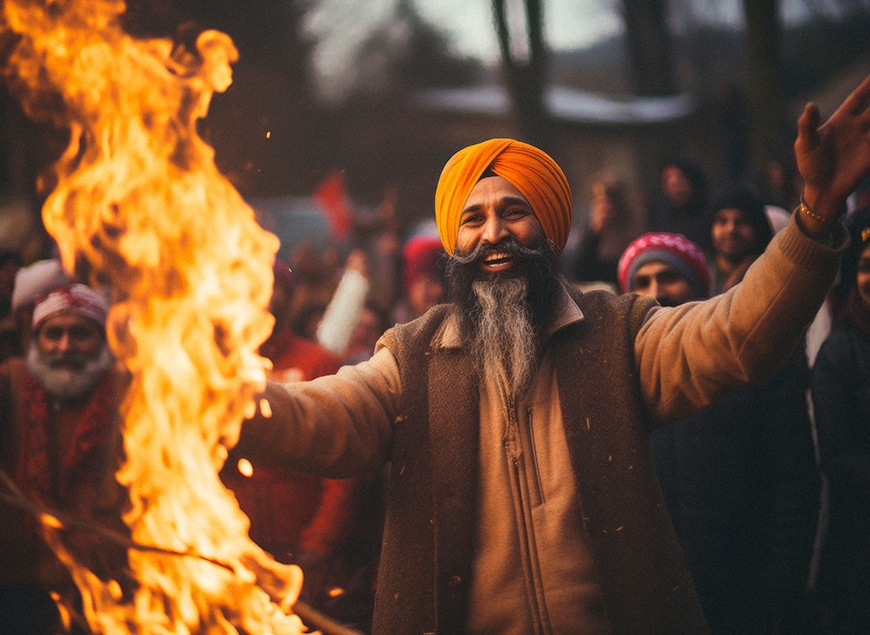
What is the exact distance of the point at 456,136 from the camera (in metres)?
25.6

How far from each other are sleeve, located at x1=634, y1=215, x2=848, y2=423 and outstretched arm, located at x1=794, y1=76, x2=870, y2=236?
61mm

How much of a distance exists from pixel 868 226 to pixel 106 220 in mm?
3969

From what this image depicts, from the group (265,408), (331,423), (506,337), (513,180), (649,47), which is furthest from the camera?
(649,47)

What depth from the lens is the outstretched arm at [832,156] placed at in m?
2.14

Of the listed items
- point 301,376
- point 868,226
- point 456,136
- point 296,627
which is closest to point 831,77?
point 456,136

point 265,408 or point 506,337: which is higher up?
point 506,337

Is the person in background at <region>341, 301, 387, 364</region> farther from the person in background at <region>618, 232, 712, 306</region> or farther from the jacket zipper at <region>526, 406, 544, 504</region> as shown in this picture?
the jacket zipper at <region>526, 406, 544, 504</region>

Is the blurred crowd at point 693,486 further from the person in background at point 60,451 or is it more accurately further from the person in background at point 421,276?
the person in background at point 421,276

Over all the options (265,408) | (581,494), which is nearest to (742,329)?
(581,494)

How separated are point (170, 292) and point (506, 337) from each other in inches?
51.5

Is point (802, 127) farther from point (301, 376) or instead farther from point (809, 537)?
point (301, 376)

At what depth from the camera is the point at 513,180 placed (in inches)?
119

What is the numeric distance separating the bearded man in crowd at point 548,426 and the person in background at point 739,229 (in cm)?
243

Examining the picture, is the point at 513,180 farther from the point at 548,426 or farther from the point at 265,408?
the point at 265,408
